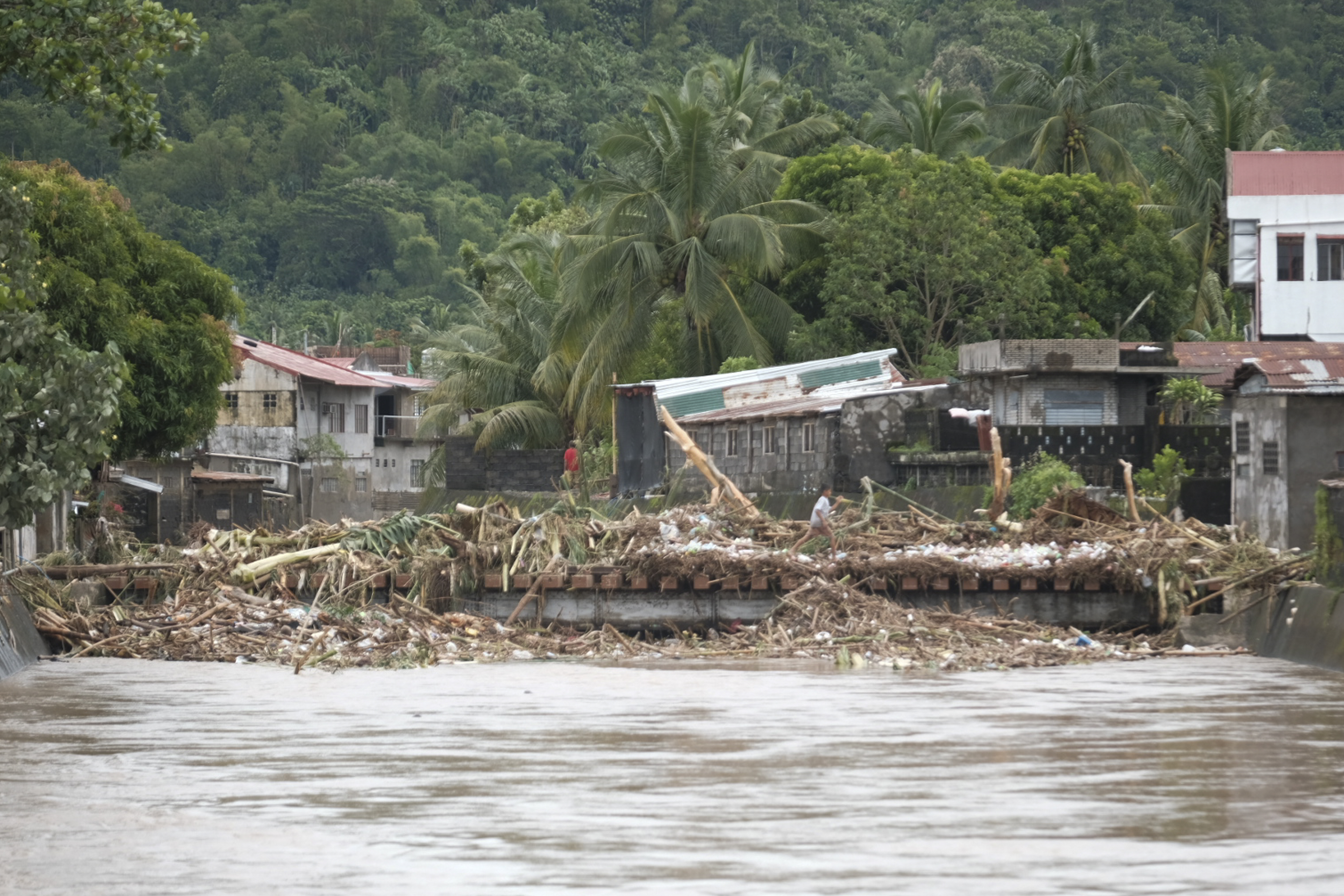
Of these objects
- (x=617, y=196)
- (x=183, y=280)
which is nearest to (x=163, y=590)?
(x=183, y=280)

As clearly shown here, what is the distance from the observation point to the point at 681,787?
10.5 metres

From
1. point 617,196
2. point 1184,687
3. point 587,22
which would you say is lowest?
point 1184,687

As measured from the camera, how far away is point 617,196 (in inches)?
1671

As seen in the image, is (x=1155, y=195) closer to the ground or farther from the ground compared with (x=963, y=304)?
farther from the ground

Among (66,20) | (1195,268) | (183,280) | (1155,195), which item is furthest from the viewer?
(1155,195)

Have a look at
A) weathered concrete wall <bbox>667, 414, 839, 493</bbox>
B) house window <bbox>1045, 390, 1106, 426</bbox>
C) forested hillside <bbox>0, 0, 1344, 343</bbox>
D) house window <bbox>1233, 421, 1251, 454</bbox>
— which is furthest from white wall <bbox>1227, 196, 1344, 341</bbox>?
forested hillside <bbox>0, 0, 1344, 343</bbox>

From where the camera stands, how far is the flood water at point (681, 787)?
8.11 metres

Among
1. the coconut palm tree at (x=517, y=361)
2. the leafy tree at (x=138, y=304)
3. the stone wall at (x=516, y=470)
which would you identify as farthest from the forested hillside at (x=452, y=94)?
the leafy tree at (x=138, y=304)

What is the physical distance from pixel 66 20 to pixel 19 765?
14.9 ft

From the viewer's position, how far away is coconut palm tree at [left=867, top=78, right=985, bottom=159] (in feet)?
165

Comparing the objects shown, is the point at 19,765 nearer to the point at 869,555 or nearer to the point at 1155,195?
the point at 869,555

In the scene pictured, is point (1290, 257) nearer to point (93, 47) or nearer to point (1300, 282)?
point (1300, 282)

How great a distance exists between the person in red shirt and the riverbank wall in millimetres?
16178

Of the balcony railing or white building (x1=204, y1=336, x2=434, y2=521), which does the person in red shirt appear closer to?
white building (x1=204, y1=336, x2=434, y2=521)
